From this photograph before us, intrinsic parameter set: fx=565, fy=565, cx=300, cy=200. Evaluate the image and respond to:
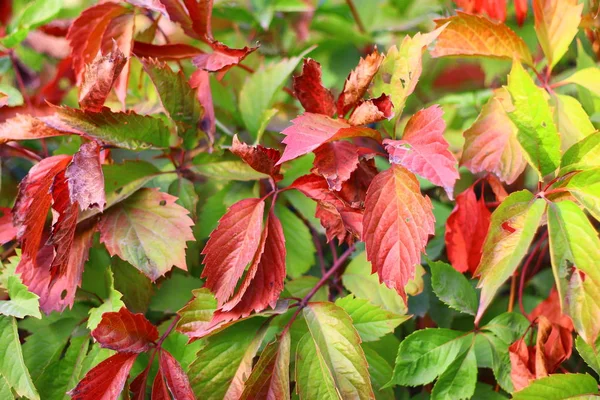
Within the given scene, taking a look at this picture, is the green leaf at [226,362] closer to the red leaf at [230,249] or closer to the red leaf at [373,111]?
the red leaf at [230,249]

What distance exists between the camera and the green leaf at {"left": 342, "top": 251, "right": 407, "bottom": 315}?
2.14 ft

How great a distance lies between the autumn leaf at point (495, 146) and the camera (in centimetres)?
63

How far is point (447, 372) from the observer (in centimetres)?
61

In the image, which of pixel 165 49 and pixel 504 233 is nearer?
pixel 504 233

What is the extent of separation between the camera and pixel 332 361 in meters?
0.57

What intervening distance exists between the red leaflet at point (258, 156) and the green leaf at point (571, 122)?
0.34 metres

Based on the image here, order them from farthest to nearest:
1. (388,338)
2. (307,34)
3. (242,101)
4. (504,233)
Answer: (307,34) → (242,101) → (388,338) → (504,233)

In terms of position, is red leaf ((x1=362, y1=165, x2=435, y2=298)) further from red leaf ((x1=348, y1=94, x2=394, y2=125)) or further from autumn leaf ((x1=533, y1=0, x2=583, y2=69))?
autumn leaf ((x1=533, y1=0, x2=583, y2=69))

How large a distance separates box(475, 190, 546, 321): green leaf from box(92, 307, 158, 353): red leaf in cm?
34

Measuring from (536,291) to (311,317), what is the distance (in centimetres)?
42

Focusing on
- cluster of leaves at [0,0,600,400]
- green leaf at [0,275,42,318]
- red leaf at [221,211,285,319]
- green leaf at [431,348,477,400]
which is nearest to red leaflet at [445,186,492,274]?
cluster of leaves at [0,0,600,400]

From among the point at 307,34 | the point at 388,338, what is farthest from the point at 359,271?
the point at 307,34

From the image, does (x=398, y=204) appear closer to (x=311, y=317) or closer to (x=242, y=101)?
(x=311, y=317)

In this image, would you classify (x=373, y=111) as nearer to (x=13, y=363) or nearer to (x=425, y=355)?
(x=425, y=355)
